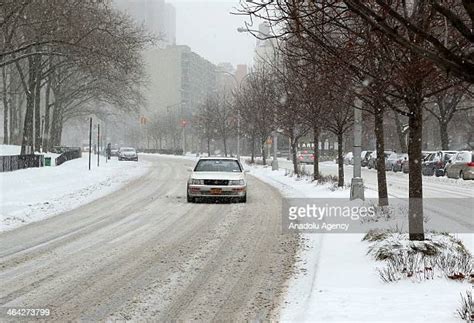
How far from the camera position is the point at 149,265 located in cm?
829

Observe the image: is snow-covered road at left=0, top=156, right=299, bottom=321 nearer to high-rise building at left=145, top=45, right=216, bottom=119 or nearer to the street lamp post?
the street lamp post

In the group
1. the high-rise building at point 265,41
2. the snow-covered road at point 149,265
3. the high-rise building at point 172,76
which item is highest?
the high-rise building at point 172,76

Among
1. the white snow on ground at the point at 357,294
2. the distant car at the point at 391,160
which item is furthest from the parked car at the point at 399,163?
the white snow on ground at the point at 357,294

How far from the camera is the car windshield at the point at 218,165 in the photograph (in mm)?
18391

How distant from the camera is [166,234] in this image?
1125 centimetres

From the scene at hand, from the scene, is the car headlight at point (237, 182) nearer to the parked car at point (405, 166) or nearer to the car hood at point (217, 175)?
the car hood at point (217, 175)

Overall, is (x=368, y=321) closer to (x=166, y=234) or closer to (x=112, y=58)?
(x=166, y=234)

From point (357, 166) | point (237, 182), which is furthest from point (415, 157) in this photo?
point (237, 182)

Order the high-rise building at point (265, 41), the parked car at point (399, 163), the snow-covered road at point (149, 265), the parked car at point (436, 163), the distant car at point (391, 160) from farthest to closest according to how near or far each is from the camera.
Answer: the distant car at point (391, 160)
the parked car at point (399, 163)
the parked car at point (436, 163)
the high-rise building at point (265, 41)
the snow-covered road at point (149, 265)

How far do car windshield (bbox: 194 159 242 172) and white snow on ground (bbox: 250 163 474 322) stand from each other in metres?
9.70

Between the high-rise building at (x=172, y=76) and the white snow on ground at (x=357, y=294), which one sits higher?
the high-rise building at (x=172, y=76)

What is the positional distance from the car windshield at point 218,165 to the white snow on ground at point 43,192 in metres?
3.91

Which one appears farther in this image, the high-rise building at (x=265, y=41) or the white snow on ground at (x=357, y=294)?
the high-rise building at (x=265, y=41)

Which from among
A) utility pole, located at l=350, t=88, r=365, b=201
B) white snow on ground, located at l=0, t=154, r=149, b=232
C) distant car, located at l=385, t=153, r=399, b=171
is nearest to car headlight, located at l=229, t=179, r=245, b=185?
utility pole, located at l=350, t=88, r=365, b=201
